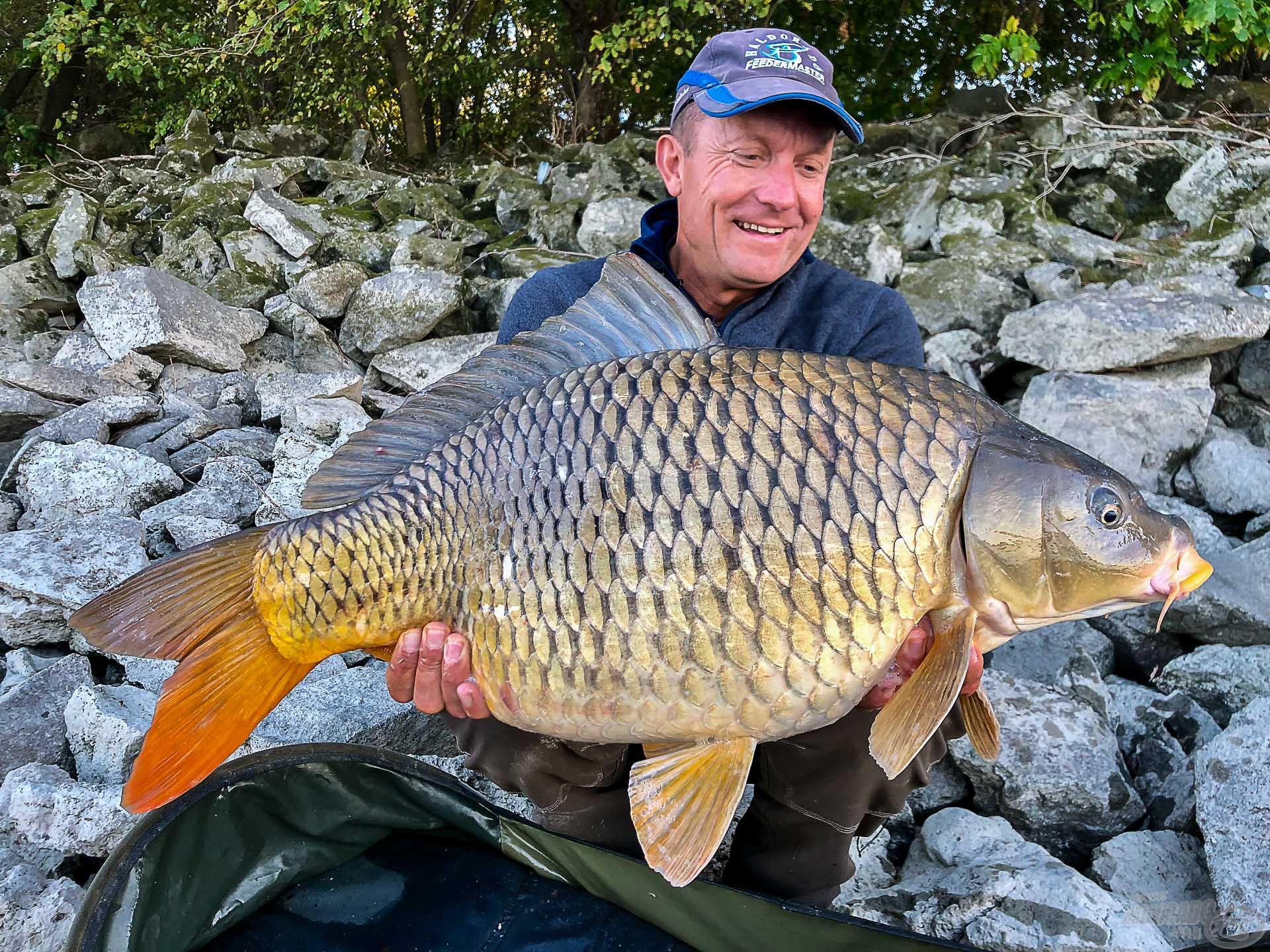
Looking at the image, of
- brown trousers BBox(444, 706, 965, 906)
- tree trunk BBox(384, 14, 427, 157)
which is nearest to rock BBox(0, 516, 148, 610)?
brown trousers BBox(444, 706, 965, 906)

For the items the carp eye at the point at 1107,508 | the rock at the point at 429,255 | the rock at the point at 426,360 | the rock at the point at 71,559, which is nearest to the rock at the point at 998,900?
the carp eye at the point at 1107,508

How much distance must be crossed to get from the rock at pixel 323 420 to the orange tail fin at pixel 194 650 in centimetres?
169

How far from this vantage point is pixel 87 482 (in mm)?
2596

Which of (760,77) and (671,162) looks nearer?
(760,77)

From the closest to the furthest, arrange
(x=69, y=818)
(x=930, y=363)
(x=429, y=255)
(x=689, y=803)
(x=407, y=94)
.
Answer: (x=689, y=803) → (x=69, y=818) → (x=930, y=363) → (x=429, y=255) → (x=407, y=94)

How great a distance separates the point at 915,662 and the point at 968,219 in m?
3.22

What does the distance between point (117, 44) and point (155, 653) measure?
20.6 feet

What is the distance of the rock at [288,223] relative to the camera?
4.70 m

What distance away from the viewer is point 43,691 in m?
1.90

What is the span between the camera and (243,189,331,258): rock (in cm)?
470

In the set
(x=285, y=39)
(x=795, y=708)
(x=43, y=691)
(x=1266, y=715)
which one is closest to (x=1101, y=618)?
(x=1266, y=715)

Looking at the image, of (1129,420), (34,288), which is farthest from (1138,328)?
(34,288)

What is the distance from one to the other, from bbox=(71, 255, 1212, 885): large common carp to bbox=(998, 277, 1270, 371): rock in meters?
2.07

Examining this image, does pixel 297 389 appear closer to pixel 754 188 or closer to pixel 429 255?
pixel 429 255
